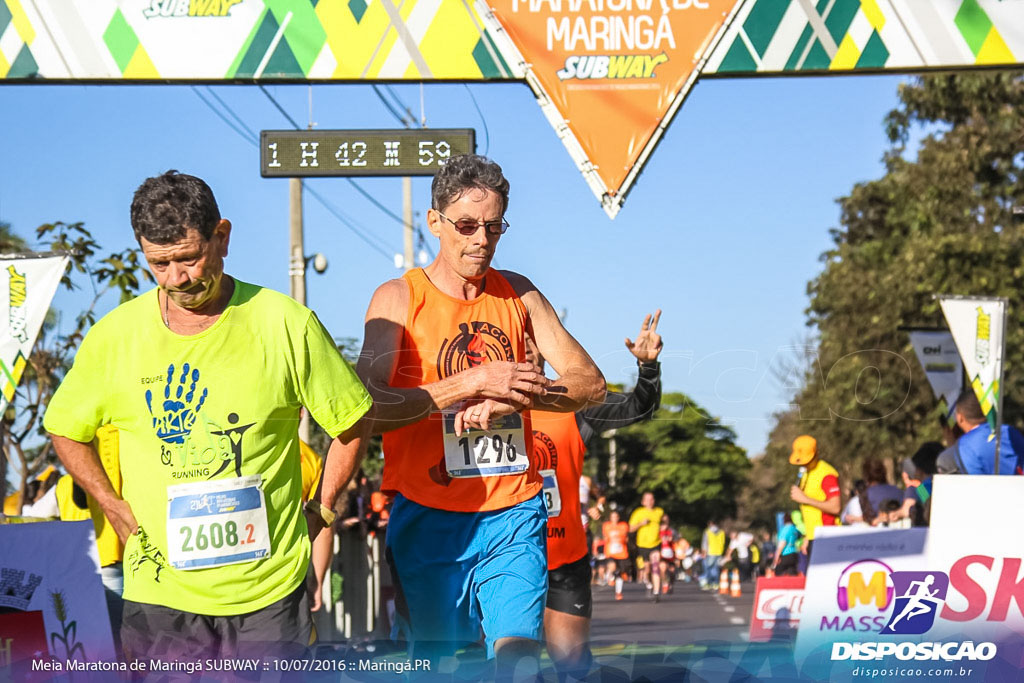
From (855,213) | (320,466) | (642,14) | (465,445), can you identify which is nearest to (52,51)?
(320,466)

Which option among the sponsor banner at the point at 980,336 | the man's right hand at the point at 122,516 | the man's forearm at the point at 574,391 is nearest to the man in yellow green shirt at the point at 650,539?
the sponsor banner at the point at 980,336

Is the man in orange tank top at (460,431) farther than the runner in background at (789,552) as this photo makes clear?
No

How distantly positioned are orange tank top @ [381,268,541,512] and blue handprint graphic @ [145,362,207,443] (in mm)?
837

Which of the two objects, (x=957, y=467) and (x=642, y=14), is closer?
(x=642, y=14)

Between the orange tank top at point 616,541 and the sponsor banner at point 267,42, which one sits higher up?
the sponsor banner at point 267,42

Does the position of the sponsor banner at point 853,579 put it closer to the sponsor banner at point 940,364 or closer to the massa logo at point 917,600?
the massa logo at point 917,600

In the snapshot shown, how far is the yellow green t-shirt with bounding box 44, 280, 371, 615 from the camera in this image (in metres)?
3.79

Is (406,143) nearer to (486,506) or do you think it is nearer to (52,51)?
(52,51)

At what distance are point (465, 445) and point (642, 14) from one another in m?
3.41

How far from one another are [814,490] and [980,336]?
1.97 metres

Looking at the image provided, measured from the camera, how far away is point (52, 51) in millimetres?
7023

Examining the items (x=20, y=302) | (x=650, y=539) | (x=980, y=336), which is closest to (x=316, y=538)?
(x=20, y=302)

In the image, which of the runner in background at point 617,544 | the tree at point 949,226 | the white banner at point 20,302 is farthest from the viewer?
the runner in background at point 617,544

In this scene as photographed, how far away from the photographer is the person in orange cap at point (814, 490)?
1044cm
